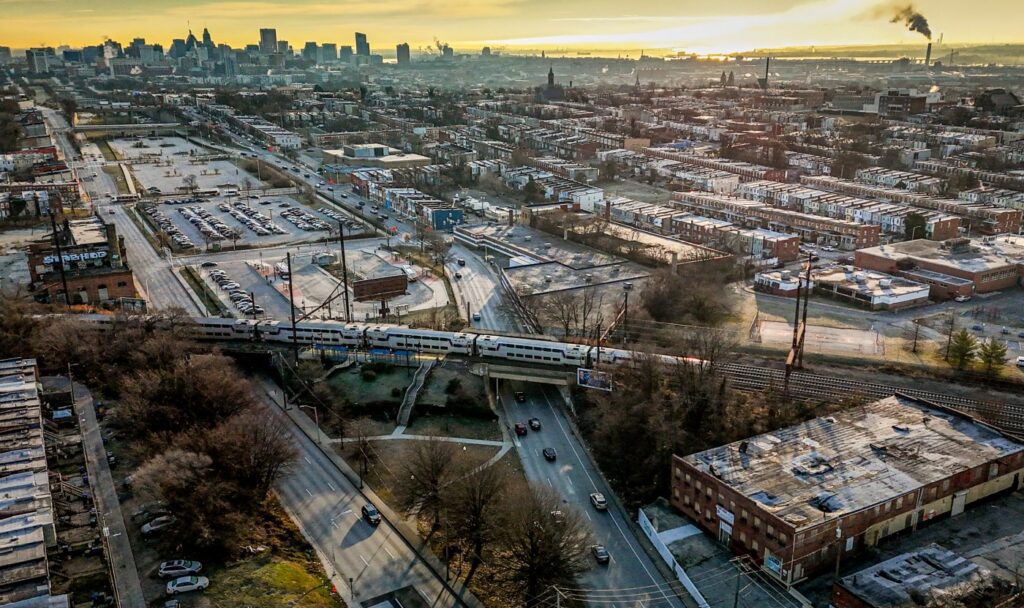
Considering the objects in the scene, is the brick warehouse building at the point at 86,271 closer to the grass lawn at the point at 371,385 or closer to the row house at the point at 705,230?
the grass lawn at the point at 371,385

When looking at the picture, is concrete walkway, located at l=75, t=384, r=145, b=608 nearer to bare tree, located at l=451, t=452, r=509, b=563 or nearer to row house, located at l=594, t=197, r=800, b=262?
bare tree, located at l=451, t=452, r=509, b=563

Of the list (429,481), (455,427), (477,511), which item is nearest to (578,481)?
(477,511)

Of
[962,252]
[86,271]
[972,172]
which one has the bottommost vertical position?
[962,252]

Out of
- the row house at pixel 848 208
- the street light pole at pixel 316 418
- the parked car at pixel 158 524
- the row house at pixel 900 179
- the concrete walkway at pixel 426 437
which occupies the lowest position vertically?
the concrete walkway at pixel 426 437

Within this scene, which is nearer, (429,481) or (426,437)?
(429,481)

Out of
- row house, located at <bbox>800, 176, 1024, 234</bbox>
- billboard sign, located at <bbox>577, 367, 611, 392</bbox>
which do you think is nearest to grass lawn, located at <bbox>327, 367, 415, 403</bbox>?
billboard sign, located at <bbox>577, 367, 611, 392</bbox>

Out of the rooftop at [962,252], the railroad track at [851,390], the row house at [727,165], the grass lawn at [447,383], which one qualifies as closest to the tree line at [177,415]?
the grass lawn at [447,383]

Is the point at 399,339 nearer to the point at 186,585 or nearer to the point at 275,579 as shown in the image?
the point at 275,579
